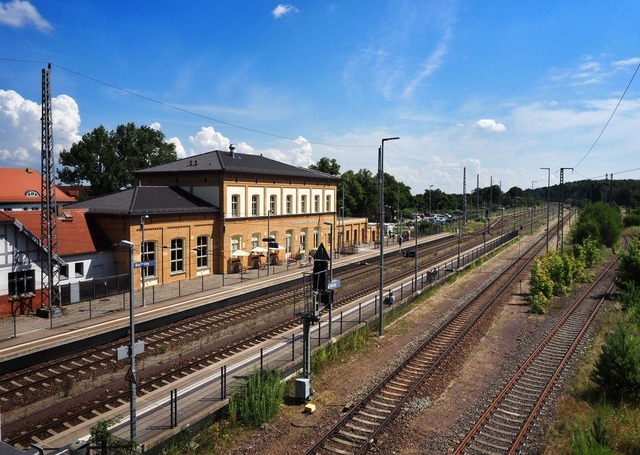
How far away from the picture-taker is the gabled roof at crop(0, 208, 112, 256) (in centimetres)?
2872

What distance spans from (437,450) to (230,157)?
3516 cm

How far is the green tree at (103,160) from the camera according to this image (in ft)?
220

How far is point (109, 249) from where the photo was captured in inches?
1228

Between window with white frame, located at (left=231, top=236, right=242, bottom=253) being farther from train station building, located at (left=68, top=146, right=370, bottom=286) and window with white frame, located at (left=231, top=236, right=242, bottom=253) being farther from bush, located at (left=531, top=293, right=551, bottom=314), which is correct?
bush, located at (left=531, top=293, right=551, bottom=314)

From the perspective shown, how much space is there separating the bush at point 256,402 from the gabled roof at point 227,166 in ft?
A: 83.1

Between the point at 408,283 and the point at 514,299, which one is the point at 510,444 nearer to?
the point at 514,299

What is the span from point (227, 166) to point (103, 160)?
36411mm

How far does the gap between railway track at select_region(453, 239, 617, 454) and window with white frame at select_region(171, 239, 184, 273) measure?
23905 mm

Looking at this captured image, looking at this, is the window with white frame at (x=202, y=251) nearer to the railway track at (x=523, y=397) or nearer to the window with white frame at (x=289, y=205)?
the window with white frame at (x=289, y=205)

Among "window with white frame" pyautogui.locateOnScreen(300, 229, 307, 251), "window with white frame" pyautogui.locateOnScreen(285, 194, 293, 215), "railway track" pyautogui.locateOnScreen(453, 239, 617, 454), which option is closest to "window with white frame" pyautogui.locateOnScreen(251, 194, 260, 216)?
"window with white frame" pyautogui.locateOnScreen(285, 194, 293, 215)

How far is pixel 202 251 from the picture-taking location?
37.5 meters

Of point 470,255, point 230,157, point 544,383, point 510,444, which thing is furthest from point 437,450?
point 470,255

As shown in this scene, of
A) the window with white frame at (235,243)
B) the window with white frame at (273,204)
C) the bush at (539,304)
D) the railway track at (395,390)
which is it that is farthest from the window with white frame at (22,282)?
the bush at (539,304)

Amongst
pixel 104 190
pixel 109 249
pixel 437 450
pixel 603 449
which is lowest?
pixel 437 450
